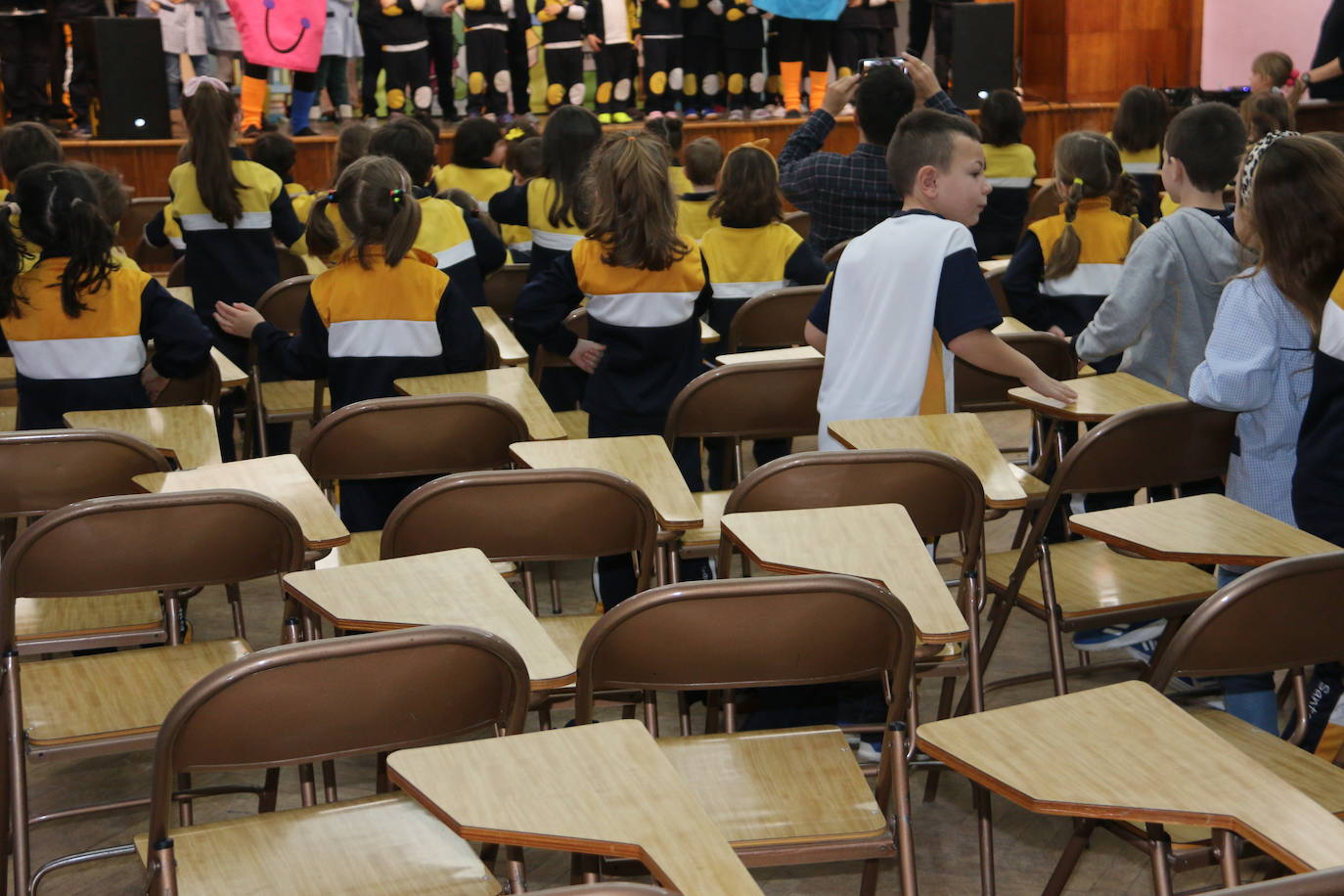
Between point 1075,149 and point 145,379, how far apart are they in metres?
2.52

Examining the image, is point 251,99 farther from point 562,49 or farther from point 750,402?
point 750,402

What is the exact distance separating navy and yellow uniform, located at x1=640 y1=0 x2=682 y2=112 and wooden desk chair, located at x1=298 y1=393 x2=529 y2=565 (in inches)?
276

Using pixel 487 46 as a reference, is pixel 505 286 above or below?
below

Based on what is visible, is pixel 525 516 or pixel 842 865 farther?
pixel 842 865

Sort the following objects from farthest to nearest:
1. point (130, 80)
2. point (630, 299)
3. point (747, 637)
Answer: point (130, 80) < point (630, 299) < point (747, 637)

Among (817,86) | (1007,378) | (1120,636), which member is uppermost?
(817,86)

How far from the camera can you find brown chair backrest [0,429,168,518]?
2.75 meters

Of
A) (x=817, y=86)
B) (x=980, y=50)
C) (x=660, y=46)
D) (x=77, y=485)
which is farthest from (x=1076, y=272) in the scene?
(x=660, y=46)

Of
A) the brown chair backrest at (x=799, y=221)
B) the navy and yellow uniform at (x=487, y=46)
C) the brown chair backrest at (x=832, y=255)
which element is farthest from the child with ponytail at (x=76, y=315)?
the navy and yellow uniform at (x=487, y=46)

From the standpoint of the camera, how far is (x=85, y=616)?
9.00 feet

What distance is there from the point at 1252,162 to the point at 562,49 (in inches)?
282

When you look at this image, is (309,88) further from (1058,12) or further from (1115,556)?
(1115,556)

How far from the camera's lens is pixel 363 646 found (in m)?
1.76

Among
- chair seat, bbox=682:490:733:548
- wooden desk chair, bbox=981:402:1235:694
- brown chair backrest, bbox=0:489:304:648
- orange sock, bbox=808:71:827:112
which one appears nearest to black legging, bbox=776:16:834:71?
orange sock, bbox=808:71:827:112
